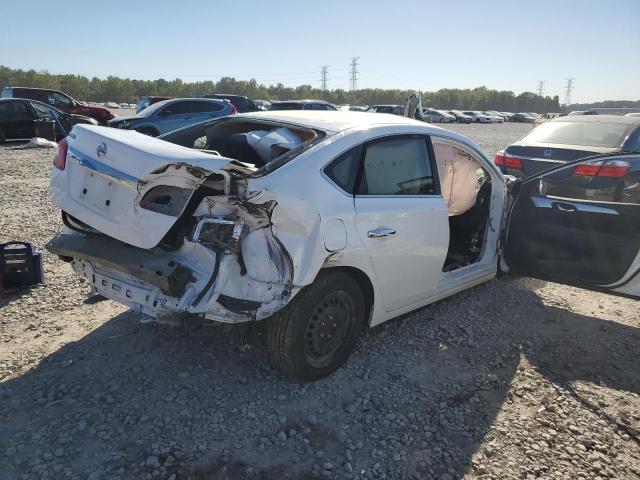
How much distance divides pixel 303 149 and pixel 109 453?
196 cm

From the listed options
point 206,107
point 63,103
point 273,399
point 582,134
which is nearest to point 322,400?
point 273,399

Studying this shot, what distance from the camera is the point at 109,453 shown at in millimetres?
2449

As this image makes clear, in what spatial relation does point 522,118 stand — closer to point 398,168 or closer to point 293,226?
point 398,168

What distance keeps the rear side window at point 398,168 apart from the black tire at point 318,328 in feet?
2.11

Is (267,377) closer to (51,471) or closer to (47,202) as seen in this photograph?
(51,471)

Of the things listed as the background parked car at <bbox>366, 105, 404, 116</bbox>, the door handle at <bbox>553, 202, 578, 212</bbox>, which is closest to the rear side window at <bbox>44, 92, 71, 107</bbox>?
the background parked car at <bbox>366, 105, 404, 116</bbox>

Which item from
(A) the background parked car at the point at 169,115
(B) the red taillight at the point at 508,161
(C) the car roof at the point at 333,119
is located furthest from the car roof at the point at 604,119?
(A) the background parked car at the point at 169,115

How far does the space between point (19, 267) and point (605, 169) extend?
17.6 feet

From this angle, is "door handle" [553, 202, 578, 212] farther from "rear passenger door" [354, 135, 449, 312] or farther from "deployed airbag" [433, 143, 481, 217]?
"rear passenger door" [354, 135, 449, 312]

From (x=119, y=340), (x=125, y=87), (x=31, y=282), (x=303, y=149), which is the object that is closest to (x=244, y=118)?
(x=303, y=149)

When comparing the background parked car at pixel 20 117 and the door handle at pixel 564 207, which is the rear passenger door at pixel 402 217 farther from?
the background parked car at pixel 20 117

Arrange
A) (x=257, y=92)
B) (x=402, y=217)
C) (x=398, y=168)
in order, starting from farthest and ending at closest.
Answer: (x=257, y=92) → (x=398, y=168) → (x=402, y=217)

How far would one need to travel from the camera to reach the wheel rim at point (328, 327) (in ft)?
9.83

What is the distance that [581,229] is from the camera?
4.00m
